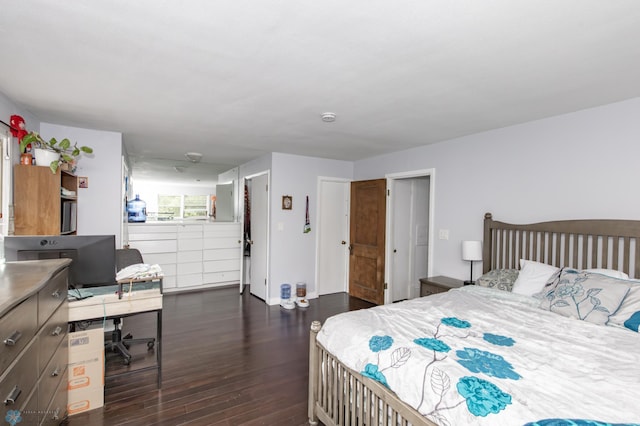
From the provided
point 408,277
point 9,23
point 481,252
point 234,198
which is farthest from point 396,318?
point 234,198

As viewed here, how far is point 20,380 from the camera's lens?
50.5 inches

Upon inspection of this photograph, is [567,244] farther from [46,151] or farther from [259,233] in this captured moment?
[46,151]

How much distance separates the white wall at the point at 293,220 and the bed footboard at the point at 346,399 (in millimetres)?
2734

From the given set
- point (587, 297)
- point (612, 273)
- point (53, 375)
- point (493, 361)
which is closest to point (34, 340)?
point (53, 375)

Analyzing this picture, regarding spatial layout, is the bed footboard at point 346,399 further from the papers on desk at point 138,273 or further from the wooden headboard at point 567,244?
the wooden headboard at point 567,244

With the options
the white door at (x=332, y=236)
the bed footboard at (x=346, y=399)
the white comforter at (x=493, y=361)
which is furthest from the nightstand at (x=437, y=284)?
the white door at (x=332, y=236)

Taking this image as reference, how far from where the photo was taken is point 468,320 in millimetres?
2062

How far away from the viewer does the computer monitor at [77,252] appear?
201 centimetres

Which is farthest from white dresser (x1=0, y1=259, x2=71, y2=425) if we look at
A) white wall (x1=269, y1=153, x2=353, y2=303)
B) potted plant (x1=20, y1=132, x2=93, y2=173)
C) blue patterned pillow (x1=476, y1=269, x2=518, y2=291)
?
blue patterned pillow (x1=476, y1=269, x2=518, y2=291)

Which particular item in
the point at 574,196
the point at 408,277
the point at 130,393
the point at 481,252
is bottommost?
the point at 130,393

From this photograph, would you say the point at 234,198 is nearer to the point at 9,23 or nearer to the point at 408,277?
the point at 408,277

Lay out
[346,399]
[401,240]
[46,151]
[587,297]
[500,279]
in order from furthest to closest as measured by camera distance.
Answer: [401,240] < [500,279] < [46,151] < [587,297] < [346,399]

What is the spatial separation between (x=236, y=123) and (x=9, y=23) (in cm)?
183

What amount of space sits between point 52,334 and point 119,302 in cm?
56
